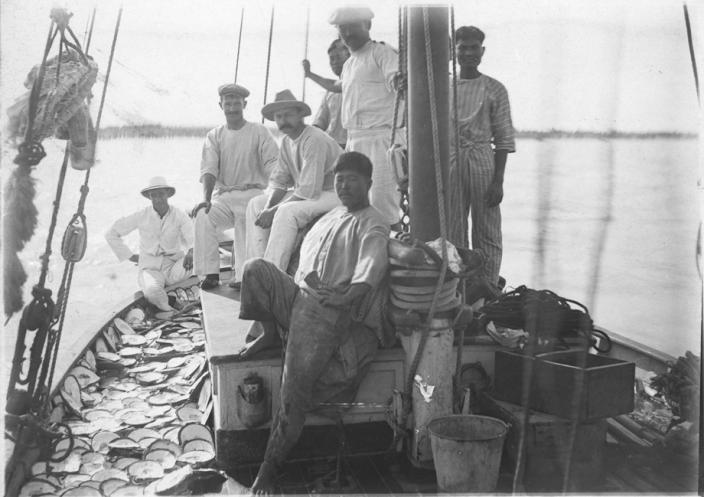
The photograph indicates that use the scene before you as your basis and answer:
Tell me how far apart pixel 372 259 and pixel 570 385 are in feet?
3.84

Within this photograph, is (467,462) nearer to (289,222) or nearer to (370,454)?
(370,454)

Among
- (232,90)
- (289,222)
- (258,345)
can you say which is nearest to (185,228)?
(232,90)

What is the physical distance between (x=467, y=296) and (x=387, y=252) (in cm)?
140

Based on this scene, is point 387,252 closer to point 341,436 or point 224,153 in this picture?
point 341,436

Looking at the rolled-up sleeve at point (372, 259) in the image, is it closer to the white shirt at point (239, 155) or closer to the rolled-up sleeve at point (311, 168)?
the rolled-up sleeve at point (311, 168)

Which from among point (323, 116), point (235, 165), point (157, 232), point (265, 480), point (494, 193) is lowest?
point (265, 480)

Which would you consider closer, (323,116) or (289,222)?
(289,222)

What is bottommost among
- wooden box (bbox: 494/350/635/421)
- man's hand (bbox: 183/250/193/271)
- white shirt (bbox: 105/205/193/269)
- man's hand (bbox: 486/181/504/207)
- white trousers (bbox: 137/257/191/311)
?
wooden box (bbox: 494/350/635/421)

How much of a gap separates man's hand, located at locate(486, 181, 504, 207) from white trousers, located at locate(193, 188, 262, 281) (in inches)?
95.4

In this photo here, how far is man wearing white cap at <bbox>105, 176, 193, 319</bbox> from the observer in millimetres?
7984

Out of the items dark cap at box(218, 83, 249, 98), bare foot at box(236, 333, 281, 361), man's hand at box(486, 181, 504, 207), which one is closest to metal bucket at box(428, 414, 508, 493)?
bare foot at box(236, 333, 281, 361)

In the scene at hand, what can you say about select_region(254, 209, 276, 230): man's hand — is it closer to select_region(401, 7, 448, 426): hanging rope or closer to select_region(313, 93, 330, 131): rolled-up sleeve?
select_region(313, 93, 330, 131): rolled-up sleeve

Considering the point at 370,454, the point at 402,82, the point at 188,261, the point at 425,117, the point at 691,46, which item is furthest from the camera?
the point at 188,261

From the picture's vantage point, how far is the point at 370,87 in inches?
207
